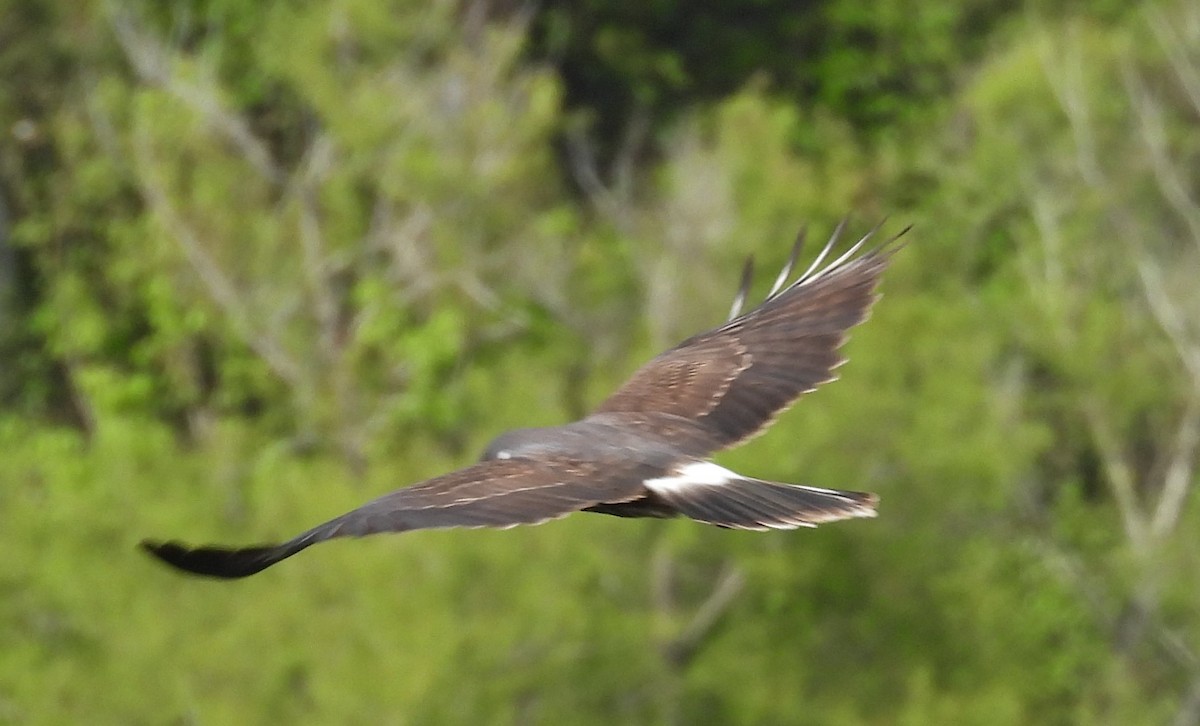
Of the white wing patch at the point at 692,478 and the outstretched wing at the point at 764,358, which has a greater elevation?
the white wing patch at the point at 692,478

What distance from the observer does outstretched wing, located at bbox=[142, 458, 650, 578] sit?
20.8ft

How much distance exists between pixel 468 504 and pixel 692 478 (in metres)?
0.87

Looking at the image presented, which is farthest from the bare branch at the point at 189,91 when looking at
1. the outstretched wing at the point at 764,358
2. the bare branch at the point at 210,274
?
the outstretched wing at the point at 764,358

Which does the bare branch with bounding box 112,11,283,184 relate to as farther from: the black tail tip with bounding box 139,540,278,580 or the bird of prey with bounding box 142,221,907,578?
the black tail tip with bounding box 139,540,278,580

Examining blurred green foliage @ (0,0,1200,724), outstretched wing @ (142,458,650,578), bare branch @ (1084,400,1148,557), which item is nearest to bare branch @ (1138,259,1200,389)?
blurred green foliage @ (0,0,1200,724)

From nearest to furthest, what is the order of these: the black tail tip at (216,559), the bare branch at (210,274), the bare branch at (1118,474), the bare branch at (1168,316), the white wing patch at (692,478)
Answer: the black tail tip at (216,559)
the white wing patch at (692,478)
the bare branch at (1168,316)
the bare branch at (210,274)
the bare branch at (1118,474)

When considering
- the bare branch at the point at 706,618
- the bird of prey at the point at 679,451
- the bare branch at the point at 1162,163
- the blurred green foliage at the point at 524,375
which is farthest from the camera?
the bare branch at the point at 1162,163

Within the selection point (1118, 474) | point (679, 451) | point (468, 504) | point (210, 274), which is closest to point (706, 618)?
point (1118, 474)

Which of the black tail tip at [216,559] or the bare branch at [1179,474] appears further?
the bare branch at [1179,474]

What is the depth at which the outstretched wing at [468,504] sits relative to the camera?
250 inches

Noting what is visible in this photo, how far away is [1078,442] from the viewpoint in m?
25.7

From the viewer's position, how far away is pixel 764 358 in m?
8.27

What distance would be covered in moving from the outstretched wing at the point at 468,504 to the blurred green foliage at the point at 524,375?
13476 mm

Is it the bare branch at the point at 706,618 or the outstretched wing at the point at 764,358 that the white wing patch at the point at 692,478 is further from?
the bare branch at the point at 706,618
